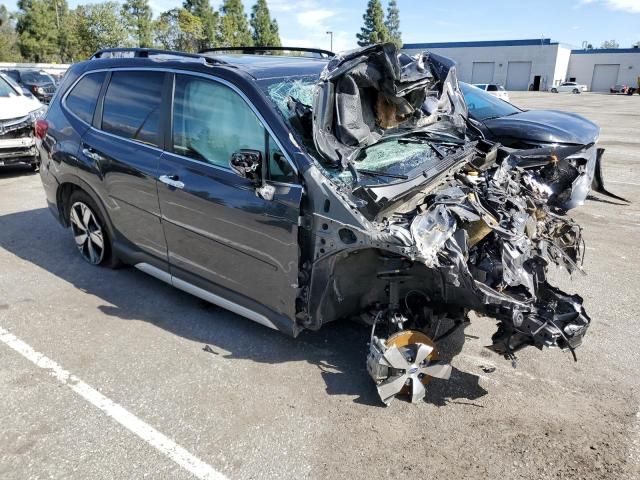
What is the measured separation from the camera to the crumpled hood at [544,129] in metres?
6.21

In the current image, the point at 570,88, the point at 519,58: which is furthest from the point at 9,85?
the point at 519,58

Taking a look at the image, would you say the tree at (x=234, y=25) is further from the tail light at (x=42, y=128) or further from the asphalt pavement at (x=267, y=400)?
the asphalt pavement at (x=267, y=400)

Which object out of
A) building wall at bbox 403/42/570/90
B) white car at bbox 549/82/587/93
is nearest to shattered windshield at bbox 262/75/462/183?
white car at bbox 549/82/587/93

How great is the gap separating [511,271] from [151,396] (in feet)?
→ 7.71

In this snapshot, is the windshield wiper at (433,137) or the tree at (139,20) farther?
Answer: the tree at (139,20)

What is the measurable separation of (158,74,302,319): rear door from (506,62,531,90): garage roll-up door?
71.9 meters

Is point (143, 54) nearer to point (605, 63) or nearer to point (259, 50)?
point (259, 50)

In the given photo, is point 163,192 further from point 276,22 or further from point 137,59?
point 276,22

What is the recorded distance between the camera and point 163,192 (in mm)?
3809

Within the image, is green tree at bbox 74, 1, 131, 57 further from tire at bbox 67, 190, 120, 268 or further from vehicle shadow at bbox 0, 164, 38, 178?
tire at bbox 67, 190, 120, 268

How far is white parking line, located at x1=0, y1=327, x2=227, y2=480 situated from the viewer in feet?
8.66

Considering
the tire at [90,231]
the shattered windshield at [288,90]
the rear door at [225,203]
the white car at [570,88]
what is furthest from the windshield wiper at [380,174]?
the white car at [570,88]

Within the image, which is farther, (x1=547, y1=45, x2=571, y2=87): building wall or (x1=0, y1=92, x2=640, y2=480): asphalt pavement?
(x1=547, y1=45, x2=571, y2=87): building wall

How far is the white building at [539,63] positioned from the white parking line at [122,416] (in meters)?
66.1
